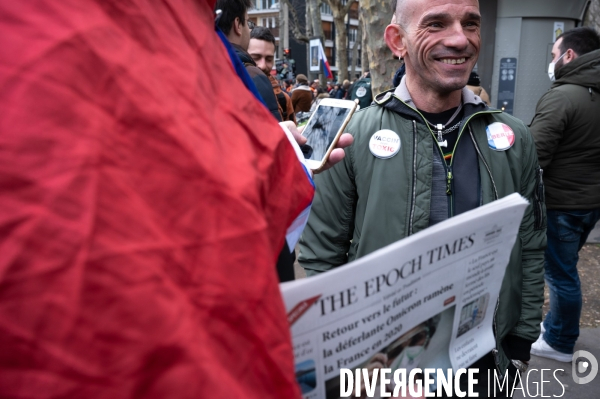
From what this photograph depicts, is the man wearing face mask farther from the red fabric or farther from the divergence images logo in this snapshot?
the red fabric

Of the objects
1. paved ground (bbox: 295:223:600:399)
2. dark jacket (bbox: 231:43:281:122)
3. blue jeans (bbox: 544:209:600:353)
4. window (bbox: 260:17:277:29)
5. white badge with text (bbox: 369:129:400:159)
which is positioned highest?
window (bbox: 260:17:277:29)

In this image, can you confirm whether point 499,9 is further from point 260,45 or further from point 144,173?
point 144,173

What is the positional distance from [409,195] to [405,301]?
33.4 inches

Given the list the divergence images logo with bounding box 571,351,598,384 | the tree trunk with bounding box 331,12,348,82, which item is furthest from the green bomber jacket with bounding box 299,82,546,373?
the tree trunk with bounding box 331,12,348,82

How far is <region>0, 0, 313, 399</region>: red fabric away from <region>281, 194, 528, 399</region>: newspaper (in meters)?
0.26

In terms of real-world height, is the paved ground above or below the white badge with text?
below

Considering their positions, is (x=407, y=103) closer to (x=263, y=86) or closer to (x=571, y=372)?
(x=263, y=86)

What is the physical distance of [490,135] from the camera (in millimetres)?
1795

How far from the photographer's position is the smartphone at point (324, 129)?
4.22 feet

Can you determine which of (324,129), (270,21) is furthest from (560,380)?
(270,21)

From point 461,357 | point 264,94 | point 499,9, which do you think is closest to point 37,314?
point 461,357

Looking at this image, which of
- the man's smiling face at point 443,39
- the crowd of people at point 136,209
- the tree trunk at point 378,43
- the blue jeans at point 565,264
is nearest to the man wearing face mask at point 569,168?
the blue jeans at point 565,264

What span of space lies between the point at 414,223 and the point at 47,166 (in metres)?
1.44

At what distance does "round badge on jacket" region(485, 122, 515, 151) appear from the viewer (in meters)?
1.77
